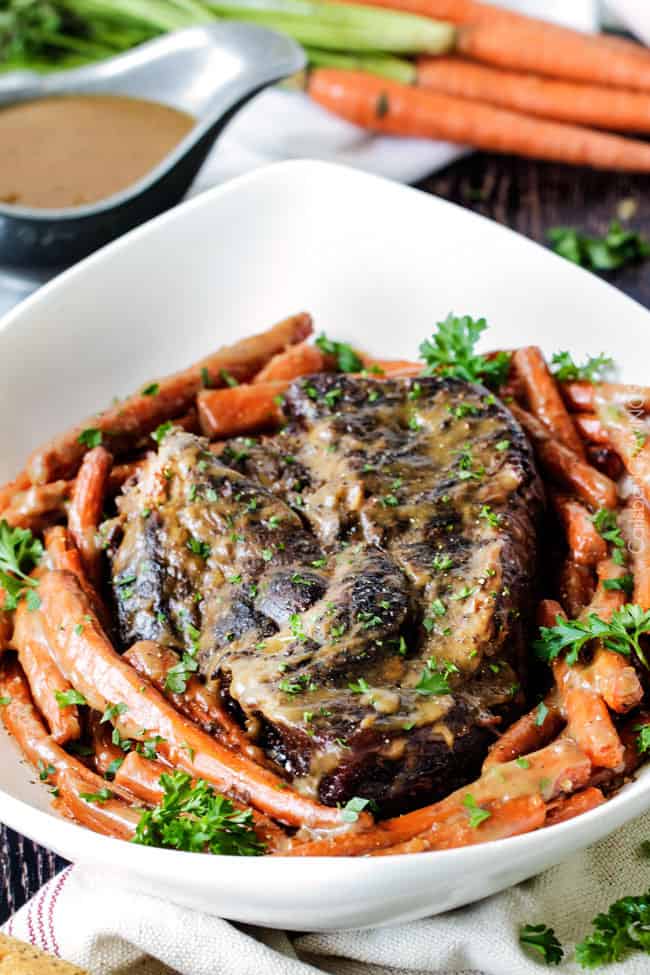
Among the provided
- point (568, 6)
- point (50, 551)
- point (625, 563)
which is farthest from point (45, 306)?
point (568, 6)

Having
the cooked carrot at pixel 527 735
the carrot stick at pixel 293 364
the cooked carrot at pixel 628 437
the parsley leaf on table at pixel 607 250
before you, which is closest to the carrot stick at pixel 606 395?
the cooked carrot at pixel 628 437

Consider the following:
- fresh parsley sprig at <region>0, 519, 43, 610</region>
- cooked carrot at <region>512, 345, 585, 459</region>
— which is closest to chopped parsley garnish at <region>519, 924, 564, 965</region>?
cooked carrot at <region>512, 345, 585, 459</region>

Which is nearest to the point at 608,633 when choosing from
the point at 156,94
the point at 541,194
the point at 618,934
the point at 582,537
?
the point at 582,537

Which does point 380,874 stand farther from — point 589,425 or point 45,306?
point 45,306

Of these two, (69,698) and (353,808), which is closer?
(353,808)

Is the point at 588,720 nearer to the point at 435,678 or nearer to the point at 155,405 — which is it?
the point at 435,678

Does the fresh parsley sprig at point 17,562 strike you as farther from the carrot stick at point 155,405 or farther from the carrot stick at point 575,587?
the carrot stick at point 575,587

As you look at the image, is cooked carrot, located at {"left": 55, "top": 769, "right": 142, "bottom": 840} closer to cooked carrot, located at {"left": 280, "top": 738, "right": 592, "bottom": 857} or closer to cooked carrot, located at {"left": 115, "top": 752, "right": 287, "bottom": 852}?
cooked carrot, located at {"left": 115, "top": 752, "right": 287, "bottom": 852}
